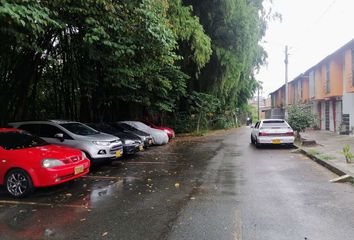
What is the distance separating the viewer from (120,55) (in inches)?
455

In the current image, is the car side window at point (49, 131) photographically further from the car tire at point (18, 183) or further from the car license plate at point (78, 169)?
the car tire at point (18, 183)

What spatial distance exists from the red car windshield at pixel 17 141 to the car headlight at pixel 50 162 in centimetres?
103

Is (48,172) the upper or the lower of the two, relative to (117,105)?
lower

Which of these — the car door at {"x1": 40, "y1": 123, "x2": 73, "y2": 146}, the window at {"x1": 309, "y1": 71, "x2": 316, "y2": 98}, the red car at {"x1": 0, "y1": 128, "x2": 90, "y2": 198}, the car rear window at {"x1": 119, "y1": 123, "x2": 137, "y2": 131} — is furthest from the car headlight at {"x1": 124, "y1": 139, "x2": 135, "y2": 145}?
the window at {"x1": 309, "y1": 71, "x2": 316, "y2": 98}

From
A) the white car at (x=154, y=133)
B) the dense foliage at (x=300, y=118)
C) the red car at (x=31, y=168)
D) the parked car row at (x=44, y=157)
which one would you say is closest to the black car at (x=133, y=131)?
the white car at (x=154, y=133)

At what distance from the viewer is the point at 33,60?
614 inches

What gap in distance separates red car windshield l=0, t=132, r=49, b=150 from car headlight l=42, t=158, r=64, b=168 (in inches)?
40.5

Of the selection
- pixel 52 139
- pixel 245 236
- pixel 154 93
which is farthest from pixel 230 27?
pixel 245 236

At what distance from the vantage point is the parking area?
540 cm

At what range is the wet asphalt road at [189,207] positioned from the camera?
5.20 metres

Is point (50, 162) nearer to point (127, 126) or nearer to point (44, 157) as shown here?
point (44, 157)

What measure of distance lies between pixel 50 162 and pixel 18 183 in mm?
791

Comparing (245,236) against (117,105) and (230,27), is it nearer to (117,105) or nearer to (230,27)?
(230,27)

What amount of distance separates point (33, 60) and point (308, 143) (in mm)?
12994
